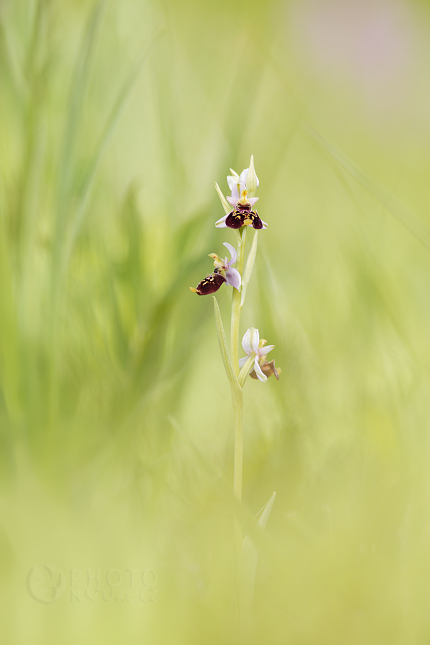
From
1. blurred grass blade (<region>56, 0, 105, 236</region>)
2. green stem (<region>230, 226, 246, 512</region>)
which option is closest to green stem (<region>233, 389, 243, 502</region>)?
green stem (<region>230, 226, 246, 512</region>)

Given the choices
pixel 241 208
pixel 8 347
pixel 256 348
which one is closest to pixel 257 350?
pixel 256 348

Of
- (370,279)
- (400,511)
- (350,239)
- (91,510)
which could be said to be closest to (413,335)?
(370,279)

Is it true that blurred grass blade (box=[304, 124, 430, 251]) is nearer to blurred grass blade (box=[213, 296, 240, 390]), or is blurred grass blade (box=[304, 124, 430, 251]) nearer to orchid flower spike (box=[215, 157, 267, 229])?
orchid flower spike (box=[215, 157, 267, 229])

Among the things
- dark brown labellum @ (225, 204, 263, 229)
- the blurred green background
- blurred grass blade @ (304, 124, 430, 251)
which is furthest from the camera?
blurred grass blade @ (304, 124, 430, 251)

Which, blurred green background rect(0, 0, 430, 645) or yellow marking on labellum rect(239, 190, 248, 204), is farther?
yellow marking on labellum rect(239, 190, 248, 204)

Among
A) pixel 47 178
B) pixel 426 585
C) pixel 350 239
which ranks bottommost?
pixel 426 585

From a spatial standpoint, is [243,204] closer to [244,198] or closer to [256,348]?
[244,198]

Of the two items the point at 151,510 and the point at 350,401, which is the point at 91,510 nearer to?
the point at 151,510
